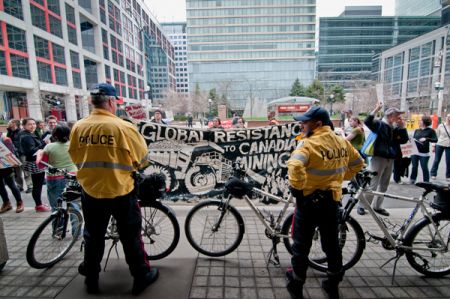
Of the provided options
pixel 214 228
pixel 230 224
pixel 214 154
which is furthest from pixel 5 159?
pixel 230 224

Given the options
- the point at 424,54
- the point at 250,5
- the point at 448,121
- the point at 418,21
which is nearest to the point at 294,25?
the point at 250,5

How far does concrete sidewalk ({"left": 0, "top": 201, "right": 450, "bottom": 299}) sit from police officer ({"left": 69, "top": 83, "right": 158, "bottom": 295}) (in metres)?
0.33

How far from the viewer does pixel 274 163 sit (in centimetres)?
483

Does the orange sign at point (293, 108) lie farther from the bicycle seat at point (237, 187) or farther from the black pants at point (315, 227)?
the black pants at point (315, 227)

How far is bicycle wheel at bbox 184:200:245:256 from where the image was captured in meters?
3.29

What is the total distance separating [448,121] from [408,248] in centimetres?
621

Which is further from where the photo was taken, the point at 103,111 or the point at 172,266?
the point at 172,266

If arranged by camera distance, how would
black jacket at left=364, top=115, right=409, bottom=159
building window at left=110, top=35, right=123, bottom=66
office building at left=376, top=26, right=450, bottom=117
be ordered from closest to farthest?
black jacket at left=364, top=115, right=409, bottom=159, building window at left=110, top=35, right=123, bottom=66, office building at left=376, top=26, right=450, bottom=117

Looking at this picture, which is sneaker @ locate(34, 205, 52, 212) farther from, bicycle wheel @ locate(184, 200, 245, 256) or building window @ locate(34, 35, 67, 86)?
building window @ locate(34, 35, 67, 86)

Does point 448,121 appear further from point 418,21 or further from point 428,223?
point 418,21

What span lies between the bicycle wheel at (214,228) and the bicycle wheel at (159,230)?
0.20m

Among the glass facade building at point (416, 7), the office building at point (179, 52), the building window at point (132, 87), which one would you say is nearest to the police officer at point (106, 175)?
the building window at point (132, 87)

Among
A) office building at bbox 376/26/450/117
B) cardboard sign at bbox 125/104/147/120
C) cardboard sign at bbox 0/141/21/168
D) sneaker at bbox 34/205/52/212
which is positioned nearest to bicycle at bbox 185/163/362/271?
cardboard sign at bbox 125/104/147/120

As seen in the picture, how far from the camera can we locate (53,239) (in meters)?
3.25
